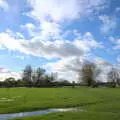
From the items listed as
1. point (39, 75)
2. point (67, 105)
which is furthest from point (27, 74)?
point (67, 105)

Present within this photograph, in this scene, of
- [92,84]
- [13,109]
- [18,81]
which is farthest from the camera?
[18,81]

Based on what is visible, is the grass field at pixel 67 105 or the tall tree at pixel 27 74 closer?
the grass field at pixel 67 105

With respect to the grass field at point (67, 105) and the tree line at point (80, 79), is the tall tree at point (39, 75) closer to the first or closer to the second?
the tree line at point (80, 79)

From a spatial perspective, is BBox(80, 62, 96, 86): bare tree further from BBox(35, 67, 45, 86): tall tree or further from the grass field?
the grass field

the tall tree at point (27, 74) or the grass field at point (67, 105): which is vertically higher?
the tall tree at point (27, 74)

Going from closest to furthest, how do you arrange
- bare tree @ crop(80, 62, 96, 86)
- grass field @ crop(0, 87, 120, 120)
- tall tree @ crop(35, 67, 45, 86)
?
grass field @ crop(0, 87, 120, 120), bare tree @ crop(80, 62, 96, 86), tall tree @ crop(35, 67, 45, 86)

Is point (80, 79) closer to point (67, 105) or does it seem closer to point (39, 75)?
point (39, 75)

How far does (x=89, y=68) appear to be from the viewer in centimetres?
17500

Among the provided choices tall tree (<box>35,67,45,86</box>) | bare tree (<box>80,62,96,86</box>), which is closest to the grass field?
bare tree (<box>80,62,96,86</box>)

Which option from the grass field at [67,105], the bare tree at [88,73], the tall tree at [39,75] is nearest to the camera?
the grass field at [67,105]

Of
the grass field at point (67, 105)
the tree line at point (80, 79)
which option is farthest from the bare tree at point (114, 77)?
the grass field at point (67, 105)

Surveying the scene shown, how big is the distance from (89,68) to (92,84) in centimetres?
930

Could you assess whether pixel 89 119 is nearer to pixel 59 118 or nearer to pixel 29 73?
pixel 59 118

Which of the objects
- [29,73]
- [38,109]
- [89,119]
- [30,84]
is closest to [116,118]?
[89,119]
